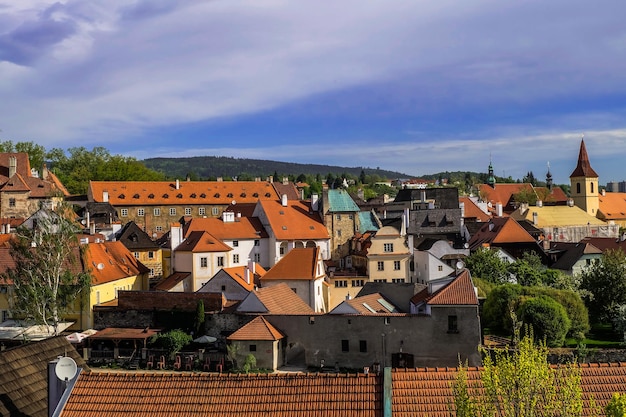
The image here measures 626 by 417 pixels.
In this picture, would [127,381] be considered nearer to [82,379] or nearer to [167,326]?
[82,379]

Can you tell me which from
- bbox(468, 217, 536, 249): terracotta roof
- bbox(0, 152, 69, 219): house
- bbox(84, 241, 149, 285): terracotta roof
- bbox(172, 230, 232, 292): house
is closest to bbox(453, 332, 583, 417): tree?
bbox(84, 241, 149, 285): terracotta roof

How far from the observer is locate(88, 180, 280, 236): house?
251ft

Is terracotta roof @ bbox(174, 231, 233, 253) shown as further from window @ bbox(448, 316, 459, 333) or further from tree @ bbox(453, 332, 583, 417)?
tree @ bbox(453, 332, 583, 417)

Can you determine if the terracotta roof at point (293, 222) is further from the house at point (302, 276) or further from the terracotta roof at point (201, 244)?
the house at point (302, 276)

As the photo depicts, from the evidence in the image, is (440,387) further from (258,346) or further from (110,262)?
(110,262)

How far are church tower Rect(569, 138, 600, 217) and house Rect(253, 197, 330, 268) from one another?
49.3 metres

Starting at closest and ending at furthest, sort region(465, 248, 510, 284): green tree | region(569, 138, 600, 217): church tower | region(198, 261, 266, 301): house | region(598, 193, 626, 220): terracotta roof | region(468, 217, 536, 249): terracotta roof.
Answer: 1. region(198, 261, 266, 301): house
2. region(465, 248, 510, 284): green tree
3. region(468, 217, 536, 249): terracotta roof
4. region(569, 138, 600, 217): church tower
5. region(598, 193, 626, 220): terracotta roof

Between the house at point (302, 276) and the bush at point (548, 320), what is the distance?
1227 cm

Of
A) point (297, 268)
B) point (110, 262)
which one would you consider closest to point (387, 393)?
point (297, 268)

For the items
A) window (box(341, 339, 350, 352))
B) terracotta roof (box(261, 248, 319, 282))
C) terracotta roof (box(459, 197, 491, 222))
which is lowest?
window (box(341, 339, 350, 352))

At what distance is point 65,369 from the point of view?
14617 millimetres

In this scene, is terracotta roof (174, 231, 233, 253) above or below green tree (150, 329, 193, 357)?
above

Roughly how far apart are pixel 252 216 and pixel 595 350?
96.4 ft

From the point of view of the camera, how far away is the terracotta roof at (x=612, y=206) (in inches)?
3712
